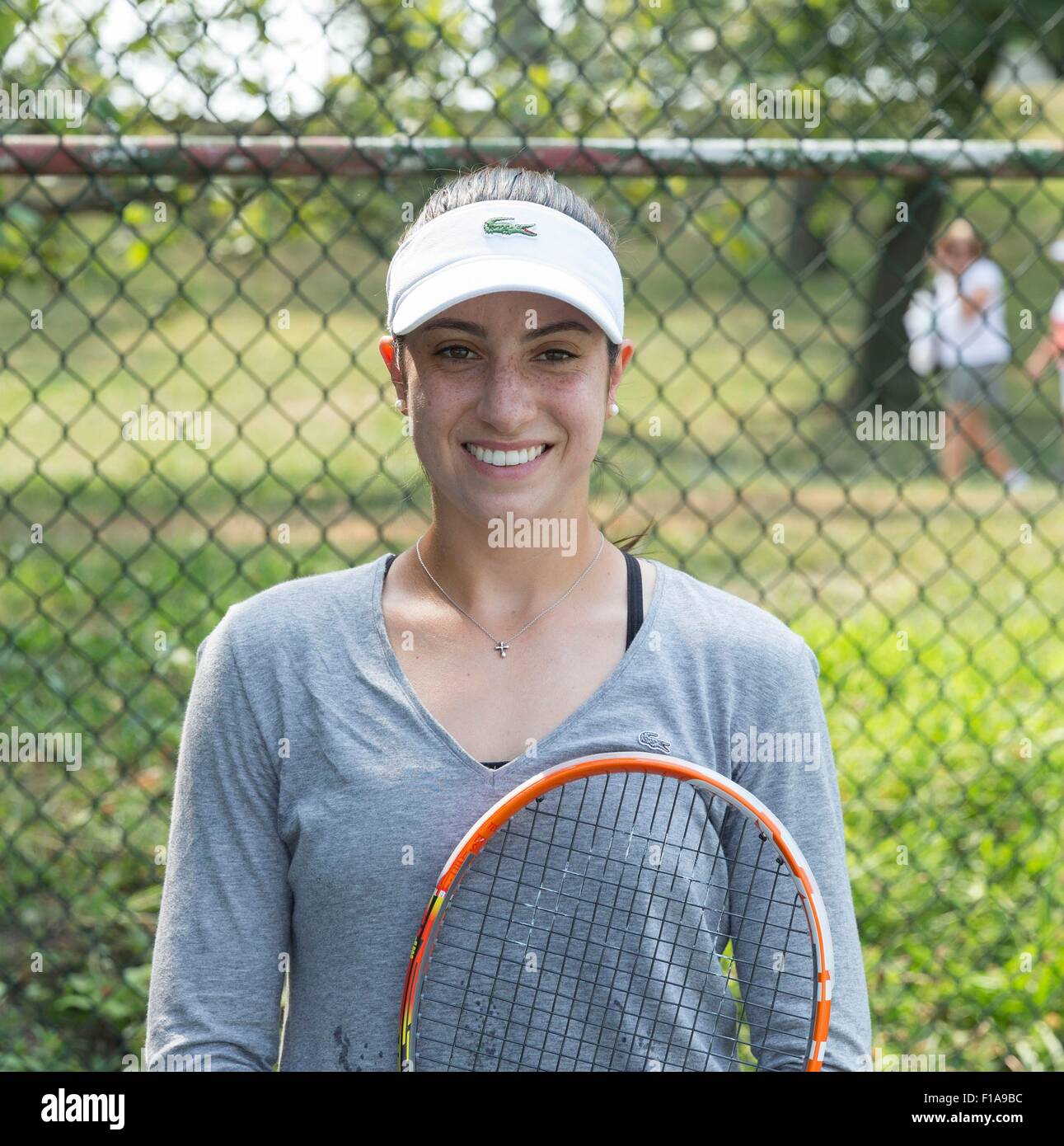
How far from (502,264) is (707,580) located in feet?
15.7

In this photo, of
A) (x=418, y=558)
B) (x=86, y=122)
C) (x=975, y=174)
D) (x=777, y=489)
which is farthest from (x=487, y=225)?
(x=777, y=489)

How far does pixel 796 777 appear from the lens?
1.69 metres

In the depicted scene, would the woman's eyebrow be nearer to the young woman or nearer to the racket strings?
the young woman

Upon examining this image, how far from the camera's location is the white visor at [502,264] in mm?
1625

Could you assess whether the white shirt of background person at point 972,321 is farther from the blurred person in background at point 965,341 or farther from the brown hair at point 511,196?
the brown hair at point 511,196

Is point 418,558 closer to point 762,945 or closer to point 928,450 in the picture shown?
point 762,945

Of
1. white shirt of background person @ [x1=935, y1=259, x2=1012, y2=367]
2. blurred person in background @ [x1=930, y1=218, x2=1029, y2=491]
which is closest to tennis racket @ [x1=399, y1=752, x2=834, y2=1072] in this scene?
blurred person in background @ [x1=930, y1=218, x2=1029, y2=491]

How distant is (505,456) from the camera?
165cm

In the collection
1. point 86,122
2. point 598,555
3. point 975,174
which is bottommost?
point 598,555

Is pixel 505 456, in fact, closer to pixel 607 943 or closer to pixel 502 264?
pixel 502 264

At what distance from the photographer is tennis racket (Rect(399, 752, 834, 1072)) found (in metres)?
1.67

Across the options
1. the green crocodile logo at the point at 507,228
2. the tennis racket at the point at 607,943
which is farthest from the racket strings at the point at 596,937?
the green crocodile logo at the point at 507,228

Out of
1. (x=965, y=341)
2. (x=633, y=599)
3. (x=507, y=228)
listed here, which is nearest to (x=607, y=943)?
(x=633, y=599)

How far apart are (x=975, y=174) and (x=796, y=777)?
1.76 meters
